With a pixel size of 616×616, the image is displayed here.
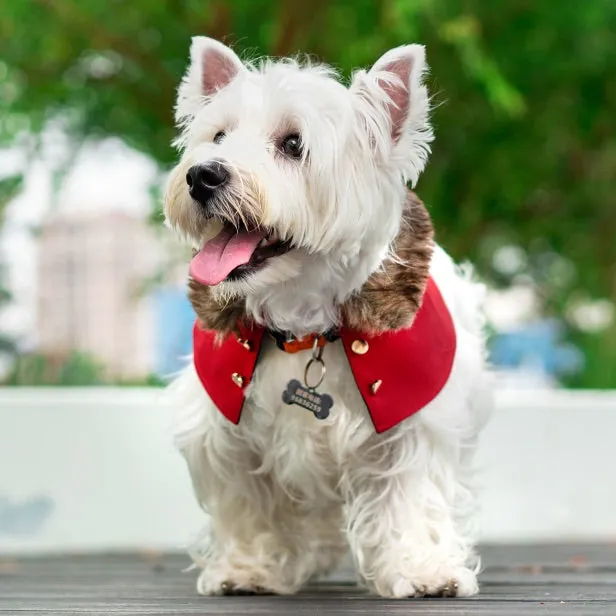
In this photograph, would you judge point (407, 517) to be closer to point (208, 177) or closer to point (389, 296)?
point (389, 296)

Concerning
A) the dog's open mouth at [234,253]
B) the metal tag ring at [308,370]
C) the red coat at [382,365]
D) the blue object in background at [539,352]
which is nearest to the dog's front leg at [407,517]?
the red coat at [382,365]

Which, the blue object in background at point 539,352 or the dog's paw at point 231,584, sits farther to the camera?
the blue object in background at point 539,352

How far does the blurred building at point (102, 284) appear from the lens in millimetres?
12141

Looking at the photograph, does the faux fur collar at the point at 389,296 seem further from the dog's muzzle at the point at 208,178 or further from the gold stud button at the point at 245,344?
the dog's muzzle at the point at 208,178

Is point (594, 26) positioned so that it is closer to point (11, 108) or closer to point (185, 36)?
point (185, 36)

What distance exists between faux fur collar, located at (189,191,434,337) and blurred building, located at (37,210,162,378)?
806 centimetres

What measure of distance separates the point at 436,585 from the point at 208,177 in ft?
4.17

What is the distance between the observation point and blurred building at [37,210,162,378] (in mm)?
12141

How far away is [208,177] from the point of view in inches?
125

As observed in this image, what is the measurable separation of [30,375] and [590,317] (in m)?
7.17

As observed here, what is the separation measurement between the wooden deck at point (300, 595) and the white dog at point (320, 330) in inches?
7.1

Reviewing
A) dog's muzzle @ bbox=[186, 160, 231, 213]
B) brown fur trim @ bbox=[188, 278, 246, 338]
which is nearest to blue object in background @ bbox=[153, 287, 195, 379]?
brown fur trim @ bbox=[188, 278, 246, 338]

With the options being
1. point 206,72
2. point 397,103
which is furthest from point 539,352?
point 397,103

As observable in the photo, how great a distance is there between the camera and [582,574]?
4.41m
